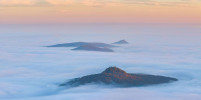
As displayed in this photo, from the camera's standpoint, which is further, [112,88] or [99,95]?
[112,88]

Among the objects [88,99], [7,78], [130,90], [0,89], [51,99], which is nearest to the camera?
[88,99]

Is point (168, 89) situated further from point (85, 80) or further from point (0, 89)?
point (0, 89)

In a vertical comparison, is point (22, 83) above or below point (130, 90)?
above

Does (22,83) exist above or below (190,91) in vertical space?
above

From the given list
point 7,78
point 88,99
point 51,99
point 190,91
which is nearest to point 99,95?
point 88,99

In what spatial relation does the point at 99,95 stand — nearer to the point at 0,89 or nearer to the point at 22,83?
the point at 0,89

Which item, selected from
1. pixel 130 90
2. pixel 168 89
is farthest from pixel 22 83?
pixel 168 89

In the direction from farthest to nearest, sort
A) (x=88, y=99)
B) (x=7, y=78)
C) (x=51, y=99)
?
(x=7, y=78) → (x=51, y=99) → (x=88, y=99)

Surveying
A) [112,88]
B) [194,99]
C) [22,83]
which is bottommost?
[194,99]

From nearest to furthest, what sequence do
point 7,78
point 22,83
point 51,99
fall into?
point 51,99, point 22,83, point 7,78
